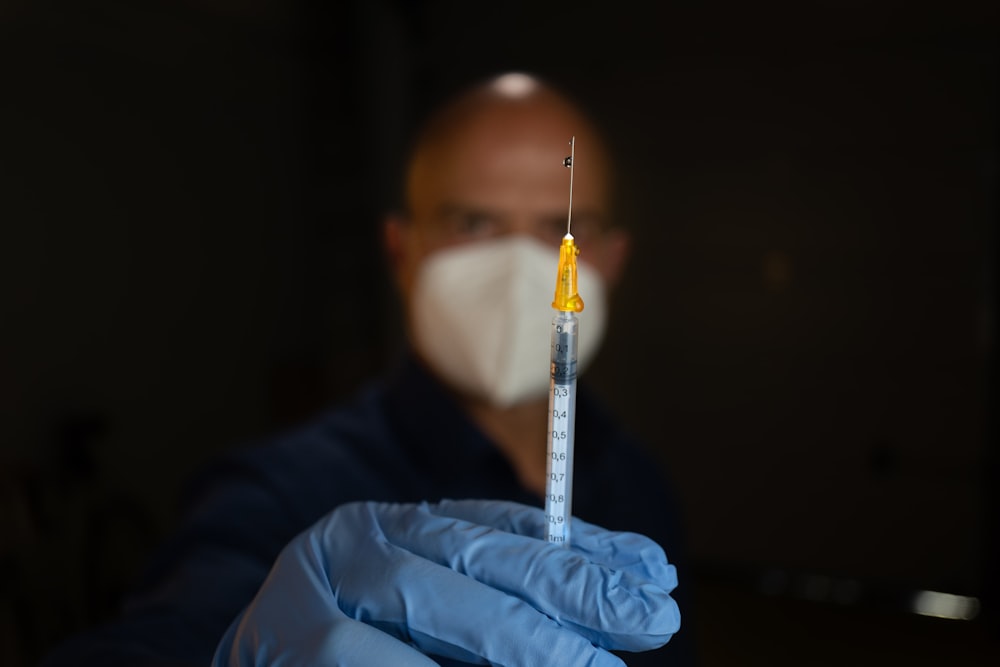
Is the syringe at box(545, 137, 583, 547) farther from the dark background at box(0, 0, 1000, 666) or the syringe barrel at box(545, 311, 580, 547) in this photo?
the dark background at box(0, 0, 1000, 666)

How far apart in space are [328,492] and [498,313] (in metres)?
0.27

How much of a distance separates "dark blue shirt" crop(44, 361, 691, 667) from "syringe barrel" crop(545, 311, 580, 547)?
0.15 meters

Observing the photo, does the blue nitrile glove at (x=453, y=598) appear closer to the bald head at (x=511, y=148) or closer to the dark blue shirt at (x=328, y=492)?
the dark blue shirt at (x=328, y=492)

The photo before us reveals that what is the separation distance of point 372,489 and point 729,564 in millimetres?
1121

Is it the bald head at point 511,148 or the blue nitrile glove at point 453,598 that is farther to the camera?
the bald head at point 511,148

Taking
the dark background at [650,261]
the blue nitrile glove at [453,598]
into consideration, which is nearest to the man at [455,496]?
the blue nitrile glove at [453,598]

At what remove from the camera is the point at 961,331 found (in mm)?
1546

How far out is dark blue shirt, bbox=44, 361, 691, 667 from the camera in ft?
2.04

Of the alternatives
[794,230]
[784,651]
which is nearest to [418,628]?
[784,651]

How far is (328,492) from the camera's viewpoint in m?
0.84

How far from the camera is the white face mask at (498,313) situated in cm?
75

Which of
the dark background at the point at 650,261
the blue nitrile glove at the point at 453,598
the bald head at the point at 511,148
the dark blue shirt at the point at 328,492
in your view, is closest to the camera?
the blue nitrile glove at the point at 453,598

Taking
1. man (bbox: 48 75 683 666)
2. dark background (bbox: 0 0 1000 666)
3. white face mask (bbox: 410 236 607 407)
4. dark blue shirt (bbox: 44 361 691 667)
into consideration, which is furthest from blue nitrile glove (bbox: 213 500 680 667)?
dark background (bbox: 0 0 1000 666)

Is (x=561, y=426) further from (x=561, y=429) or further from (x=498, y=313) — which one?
(x=498, y=313)
